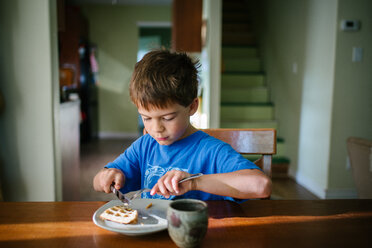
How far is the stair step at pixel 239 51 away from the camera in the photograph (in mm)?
5078

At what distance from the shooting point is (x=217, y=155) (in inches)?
38.1

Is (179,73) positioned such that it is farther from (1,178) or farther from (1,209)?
(1,178)

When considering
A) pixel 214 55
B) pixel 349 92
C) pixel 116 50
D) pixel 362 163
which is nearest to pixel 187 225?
pixel 362 163

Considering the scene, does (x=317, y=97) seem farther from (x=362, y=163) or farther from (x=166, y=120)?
(x=166, y=120)

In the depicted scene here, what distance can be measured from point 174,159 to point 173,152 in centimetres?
2

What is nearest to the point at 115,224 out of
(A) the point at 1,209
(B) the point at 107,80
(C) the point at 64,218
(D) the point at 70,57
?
(C) the point at 64,218

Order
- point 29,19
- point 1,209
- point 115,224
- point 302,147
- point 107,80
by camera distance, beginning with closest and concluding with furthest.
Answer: point 115,224 < point 1,209 < point 29,19 < point 302,147 < point 107,80

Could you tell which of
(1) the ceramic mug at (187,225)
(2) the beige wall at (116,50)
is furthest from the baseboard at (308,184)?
(2) the beige wall at (116,50)

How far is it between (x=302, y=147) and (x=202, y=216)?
3178mm

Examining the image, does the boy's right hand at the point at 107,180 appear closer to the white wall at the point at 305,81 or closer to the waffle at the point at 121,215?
the waffle at the point at 121,215

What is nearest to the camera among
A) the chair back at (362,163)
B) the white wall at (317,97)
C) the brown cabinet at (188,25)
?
the chair back at (362,163)

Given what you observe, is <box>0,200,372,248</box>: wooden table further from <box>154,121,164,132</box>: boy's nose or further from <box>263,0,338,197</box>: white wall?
<box>263,0,338,197</box>: white wall

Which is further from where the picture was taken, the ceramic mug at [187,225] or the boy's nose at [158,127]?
the boy's nose at [158,127]

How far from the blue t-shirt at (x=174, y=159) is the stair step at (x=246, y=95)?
11.4 ft
